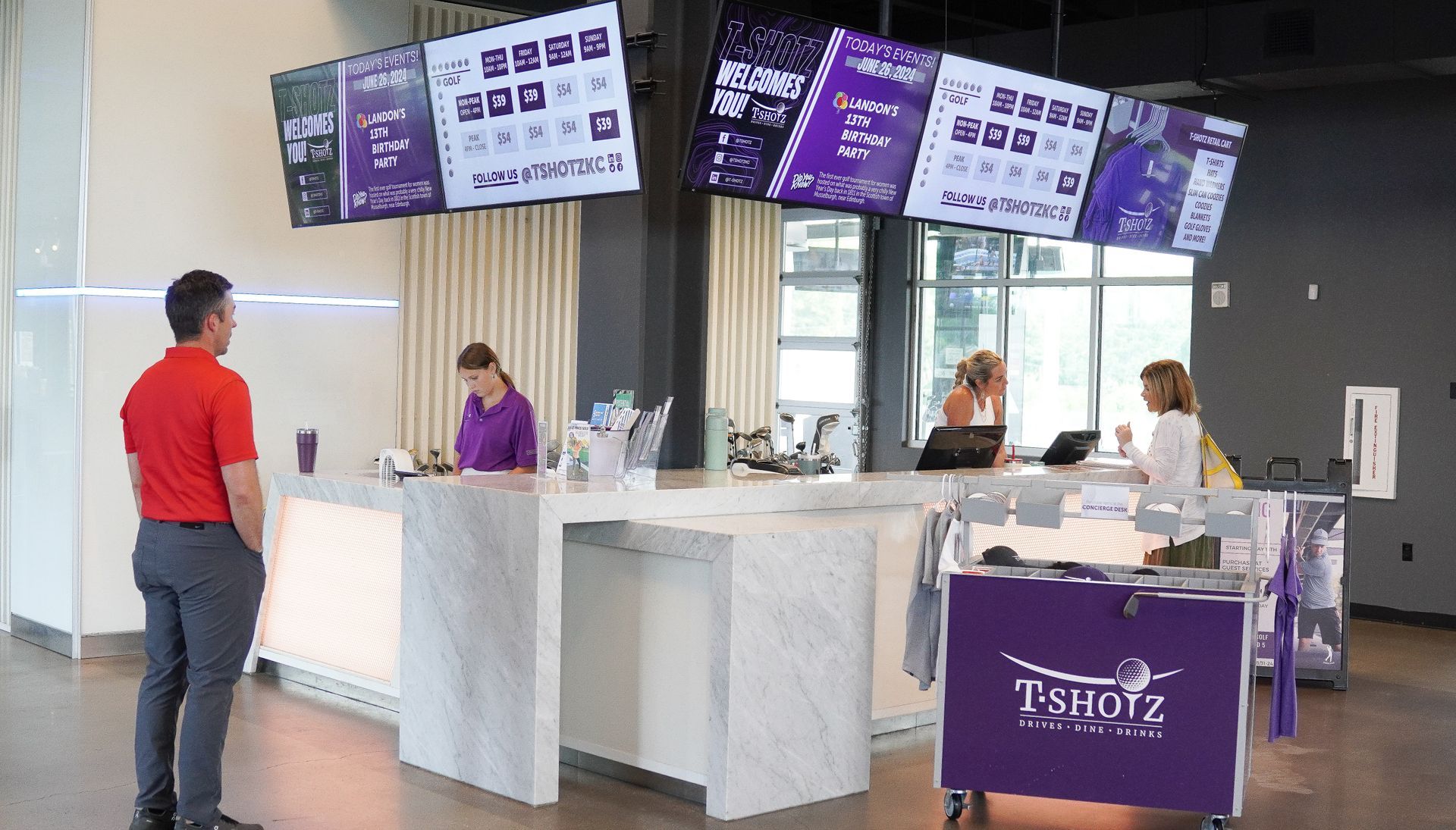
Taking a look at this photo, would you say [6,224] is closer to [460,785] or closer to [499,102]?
[499,102]

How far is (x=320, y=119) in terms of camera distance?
5.86 meters

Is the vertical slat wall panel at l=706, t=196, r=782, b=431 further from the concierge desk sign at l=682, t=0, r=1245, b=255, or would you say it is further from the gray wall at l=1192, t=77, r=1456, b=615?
the concierge desk sign at l=682, t=0, r=1245, b=255

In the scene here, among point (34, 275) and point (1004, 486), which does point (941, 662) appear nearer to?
point (1004, 486)

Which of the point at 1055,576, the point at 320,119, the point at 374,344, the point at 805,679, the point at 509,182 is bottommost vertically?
the point at 805,679

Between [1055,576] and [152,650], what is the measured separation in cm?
249

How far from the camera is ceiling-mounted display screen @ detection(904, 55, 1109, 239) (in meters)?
5.46

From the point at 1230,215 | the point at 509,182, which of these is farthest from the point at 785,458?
the point at 1230,215

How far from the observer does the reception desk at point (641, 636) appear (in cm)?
396

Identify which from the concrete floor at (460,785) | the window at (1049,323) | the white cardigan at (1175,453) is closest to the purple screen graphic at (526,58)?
the concrete floor at (460,785)

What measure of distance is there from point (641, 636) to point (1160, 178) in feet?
12.1

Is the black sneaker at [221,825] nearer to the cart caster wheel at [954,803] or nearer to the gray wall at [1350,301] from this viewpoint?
the cart caster wheel at [954,803]

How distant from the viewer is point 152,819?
361cm

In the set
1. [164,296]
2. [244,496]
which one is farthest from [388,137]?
[244,496]

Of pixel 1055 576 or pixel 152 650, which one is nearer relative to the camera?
pixel 152 650
